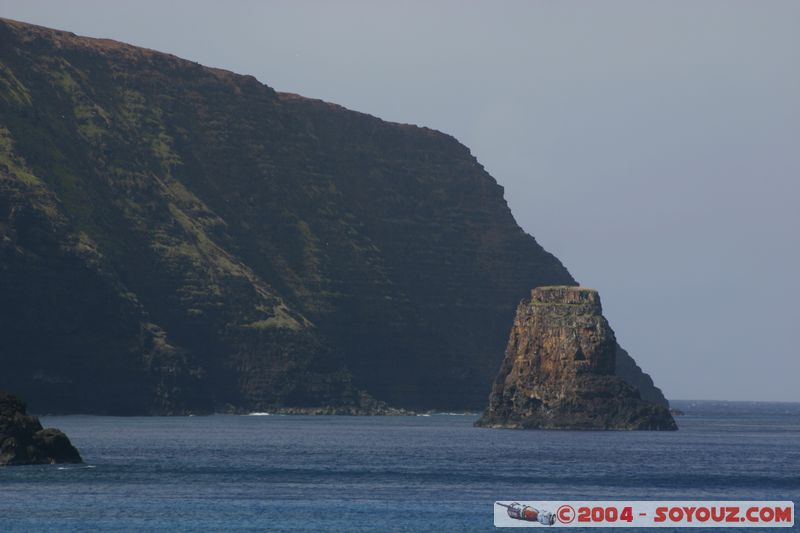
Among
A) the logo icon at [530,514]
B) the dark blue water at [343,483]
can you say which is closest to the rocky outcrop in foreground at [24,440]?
the dark blue water at [343,483]

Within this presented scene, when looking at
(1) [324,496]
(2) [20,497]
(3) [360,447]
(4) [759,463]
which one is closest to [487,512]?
(1) [324,496]

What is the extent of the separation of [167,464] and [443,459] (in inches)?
1089

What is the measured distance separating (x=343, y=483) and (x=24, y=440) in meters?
24.7

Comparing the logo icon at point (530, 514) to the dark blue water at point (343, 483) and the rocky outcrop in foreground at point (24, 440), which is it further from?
the rocky outcrop in foreground at point (24, 440)

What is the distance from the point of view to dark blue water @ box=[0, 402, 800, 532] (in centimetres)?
10431

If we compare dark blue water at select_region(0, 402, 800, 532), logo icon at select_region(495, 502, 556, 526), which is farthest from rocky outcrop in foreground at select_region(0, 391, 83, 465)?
logo icon at select_region(495, 502, 556, 526)

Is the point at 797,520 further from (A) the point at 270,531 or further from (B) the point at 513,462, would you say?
(B) the point at 513,462

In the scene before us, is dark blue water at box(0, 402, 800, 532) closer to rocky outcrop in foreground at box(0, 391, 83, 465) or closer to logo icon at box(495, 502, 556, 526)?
logo icon at box(495, 502, 556, 526)

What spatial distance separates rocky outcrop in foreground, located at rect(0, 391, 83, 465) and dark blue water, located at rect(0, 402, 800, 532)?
6.44 ft

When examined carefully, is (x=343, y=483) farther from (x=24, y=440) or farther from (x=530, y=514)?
(x=530, y=514)

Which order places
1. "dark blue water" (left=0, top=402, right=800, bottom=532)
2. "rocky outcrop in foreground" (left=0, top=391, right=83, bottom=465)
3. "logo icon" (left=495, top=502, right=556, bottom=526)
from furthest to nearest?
"rocky outcrop in foreground" (left=0, top=391, right=83, bottom=465)
"dark blue water" (left=0, top=402, right=800, bottom=532)
"logo icon" (left=495, top=502, right=556, bottom=526)

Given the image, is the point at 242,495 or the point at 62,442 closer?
the point at 242,495

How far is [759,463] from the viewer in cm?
16662

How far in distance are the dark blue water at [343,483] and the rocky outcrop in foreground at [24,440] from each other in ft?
6.44
